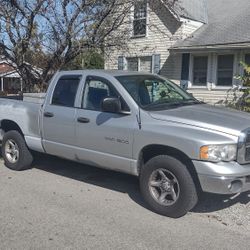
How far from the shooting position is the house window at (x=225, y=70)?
634 inches

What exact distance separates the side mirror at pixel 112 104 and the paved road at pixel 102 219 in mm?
1254

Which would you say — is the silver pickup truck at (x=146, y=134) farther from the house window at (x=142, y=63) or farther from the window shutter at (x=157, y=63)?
the house window at (x=142, y=63)

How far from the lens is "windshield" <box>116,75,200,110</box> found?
562cm

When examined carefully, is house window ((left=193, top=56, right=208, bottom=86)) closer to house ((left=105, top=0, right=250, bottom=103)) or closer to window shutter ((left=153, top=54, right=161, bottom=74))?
house ((left=105, top=0, right=250, bottom=103))

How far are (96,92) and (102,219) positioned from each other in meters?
1.97

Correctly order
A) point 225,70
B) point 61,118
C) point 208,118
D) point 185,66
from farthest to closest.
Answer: point 185,66 → point 225,70 → point 61,118 → point 208,118

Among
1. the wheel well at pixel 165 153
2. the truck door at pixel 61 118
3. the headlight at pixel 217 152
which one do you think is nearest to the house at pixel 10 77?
the truck door at pixel 61 118

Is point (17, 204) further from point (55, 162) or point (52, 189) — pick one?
point (55, 162)

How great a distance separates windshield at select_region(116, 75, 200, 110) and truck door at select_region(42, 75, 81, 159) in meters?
0.91

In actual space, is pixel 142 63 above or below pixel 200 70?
above

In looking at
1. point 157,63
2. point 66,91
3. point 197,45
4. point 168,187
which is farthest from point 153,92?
point 157,63

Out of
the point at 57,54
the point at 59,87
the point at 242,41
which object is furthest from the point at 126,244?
the point at 242,41

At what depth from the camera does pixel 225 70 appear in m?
16.3

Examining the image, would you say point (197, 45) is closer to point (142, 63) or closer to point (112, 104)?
point (142, 63)
